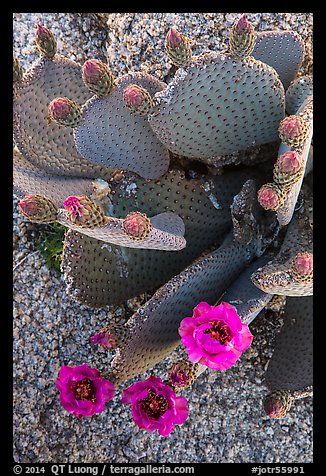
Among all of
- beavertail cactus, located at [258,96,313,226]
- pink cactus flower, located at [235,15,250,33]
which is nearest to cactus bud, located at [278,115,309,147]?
beavertail cactus, located at [258,96,313,226]

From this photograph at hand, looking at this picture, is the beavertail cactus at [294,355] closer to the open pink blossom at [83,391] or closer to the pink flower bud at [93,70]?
the open pink blossom at [83,391]

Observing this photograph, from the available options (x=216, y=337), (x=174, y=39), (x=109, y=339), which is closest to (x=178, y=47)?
(x=174, y=39)

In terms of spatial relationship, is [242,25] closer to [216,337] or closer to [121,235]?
[121,235]

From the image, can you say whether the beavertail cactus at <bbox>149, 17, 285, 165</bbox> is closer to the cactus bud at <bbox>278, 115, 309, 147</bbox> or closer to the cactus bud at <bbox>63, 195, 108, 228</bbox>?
the cactus bud at <bbox>278, 115, 309, 147</bbox>

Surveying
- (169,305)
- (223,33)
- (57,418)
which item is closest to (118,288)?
(169,305)

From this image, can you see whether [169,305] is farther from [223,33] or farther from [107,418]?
[223,33]

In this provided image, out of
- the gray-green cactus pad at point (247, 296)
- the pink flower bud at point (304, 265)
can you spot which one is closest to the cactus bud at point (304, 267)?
the pink flower bud at point (304, 265)
